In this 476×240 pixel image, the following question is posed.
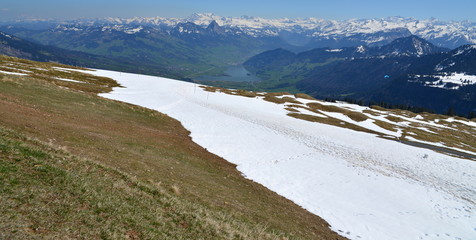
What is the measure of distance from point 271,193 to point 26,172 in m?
19.5

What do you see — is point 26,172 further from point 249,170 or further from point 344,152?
point 344,152

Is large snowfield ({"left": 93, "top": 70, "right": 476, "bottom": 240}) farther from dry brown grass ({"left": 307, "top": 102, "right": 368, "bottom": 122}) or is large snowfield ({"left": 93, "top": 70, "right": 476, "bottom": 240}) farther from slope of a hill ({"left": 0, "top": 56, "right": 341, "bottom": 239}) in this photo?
dry brown grass ({"left": 307, "top": 102, "right": 368, "bottom": 122})

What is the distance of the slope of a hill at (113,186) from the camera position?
392 inches

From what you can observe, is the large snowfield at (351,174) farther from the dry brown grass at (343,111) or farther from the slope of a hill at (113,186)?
the dry brown grass at (343,111)

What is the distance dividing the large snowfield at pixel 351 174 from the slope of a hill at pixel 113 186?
12.1ft

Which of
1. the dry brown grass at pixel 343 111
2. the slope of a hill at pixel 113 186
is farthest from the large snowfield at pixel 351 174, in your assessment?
the dry brown grass at pixel 343 111

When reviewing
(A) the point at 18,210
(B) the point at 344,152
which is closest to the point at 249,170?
(B) the point at 344,152

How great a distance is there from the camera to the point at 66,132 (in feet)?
76.5

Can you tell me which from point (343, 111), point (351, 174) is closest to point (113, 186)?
point (351, 174)

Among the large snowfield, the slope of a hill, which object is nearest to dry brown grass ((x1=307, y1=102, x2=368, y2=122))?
the large snowfield

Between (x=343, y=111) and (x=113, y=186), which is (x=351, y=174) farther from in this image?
(x=343, y=111)

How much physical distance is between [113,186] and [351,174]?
28.9 metres

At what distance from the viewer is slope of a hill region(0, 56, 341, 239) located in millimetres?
9961

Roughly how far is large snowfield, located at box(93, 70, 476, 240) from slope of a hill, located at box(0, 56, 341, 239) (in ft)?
12.1
